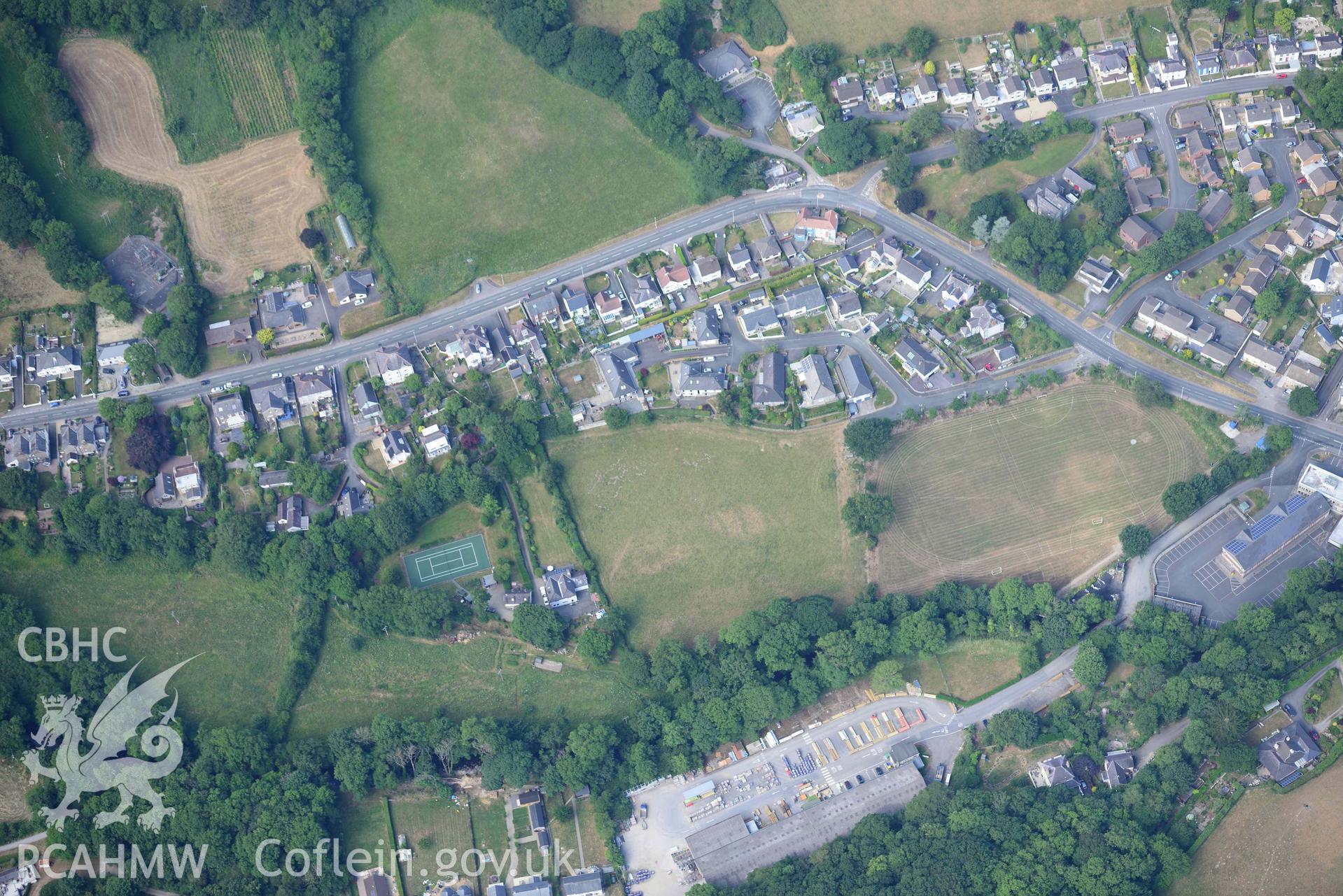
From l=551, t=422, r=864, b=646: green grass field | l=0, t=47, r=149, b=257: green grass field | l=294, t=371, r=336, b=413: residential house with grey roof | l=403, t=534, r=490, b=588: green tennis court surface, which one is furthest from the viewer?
l=0, t=47, r=149, b=257: green grass field

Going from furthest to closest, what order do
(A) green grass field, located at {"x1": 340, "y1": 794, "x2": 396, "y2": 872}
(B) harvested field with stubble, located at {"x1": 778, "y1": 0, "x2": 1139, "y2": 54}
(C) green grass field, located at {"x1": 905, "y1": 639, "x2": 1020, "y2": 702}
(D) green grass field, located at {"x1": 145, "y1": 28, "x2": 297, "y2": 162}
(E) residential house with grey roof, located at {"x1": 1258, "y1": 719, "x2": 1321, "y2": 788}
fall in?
(B) harvested field with stubble, located at {"x1": 778, "y1": 0, "x2": 1139, "y2": 54}
(D) green grass field, located at {"x1": 145, "y1": 28, "x2": 297, "y2": 162}
(C) green grass field, located at {"x1": 905, "y1": 639, "x2": 1020, "y2": 702}
(A) green grass field, located at {"x1": 340, "y1": 794, "x2": 396, "y2": 872}
(E) residential house with grey roof, located at {"x1": 1258, "y1": 719, "x2": 1321, "y2": 788}

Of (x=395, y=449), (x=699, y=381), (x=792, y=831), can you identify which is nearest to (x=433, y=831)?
(x=792, y=831)

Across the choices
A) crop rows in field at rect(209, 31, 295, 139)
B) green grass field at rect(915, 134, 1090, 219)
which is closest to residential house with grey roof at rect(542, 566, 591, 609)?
green grass field at rect(915, 134, 1090, 219)

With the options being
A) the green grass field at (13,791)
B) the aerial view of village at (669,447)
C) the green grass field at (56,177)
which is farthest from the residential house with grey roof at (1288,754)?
the green grass field at (56,177)

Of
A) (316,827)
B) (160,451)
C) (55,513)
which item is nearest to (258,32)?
(160,451)

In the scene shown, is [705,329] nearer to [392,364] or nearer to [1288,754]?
[392,364]

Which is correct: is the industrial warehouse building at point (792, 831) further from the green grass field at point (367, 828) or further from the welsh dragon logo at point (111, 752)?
the welsh dragon logo at point (111, 752)

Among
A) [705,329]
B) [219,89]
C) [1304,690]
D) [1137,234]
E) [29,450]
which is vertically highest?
[219,89]

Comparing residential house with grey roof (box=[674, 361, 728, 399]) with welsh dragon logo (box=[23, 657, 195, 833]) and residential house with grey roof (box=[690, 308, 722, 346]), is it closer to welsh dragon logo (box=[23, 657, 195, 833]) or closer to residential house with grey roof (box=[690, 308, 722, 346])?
residential house with grey roof (box=[690, 308, 722, 346])
